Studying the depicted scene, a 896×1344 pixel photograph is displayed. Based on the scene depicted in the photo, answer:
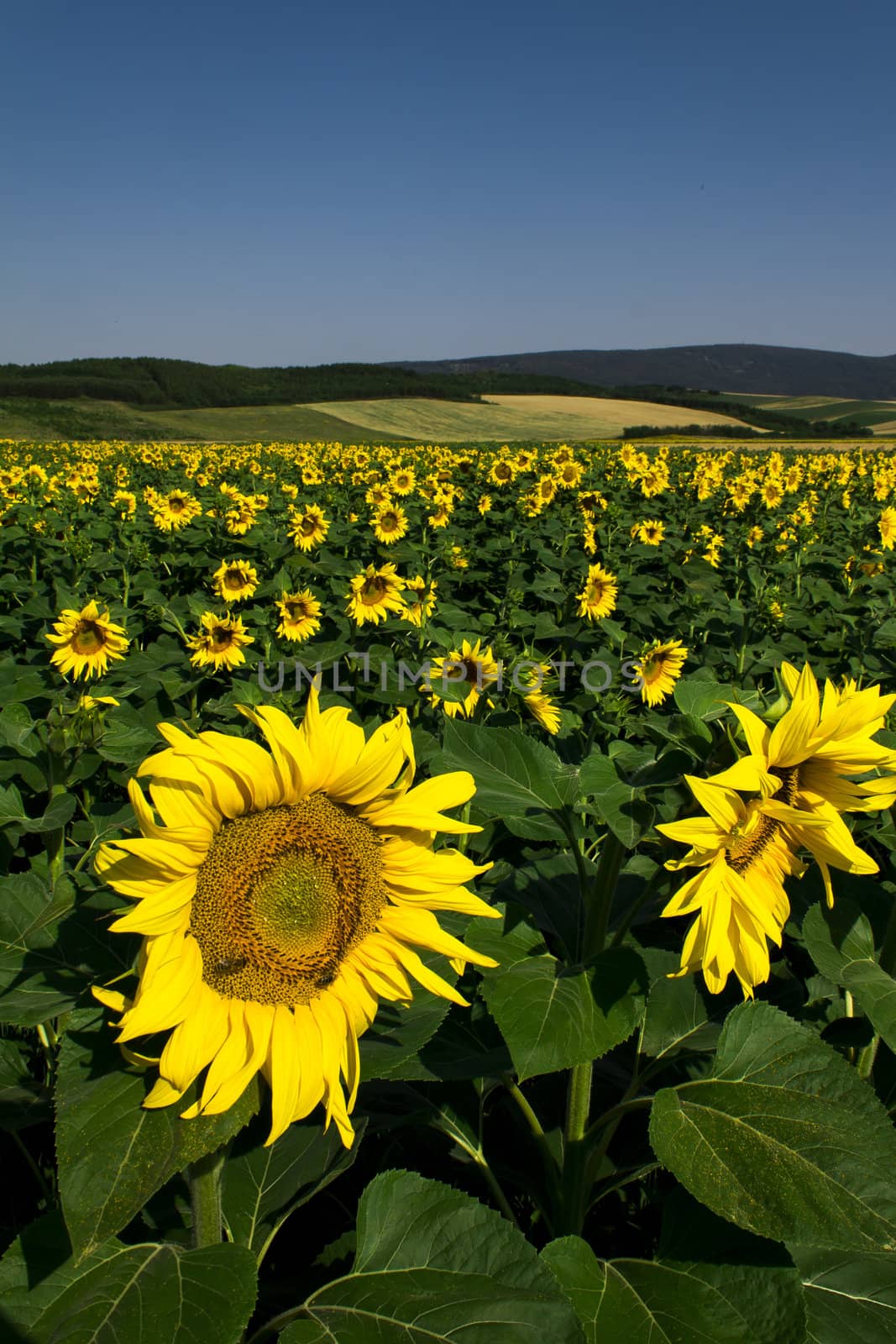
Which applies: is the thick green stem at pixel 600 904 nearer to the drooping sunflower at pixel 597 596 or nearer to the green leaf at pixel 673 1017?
the green leaf at pixel 673 1017

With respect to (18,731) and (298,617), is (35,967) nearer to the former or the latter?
(18,731)

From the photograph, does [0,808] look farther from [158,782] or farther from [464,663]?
[464,663]

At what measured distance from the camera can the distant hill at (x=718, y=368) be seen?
154m

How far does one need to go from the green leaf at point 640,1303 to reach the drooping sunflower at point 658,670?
3.60 m

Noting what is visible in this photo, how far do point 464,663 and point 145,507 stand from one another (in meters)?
8.08

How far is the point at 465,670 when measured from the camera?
397 cm

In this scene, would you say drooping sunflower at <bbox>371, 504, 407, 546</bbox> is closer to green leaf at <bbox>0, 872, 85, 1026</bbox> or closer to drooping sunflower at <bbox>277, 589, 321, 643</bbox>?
drooping sunflower at <bbox>277, 589, 321, 643</bbox>

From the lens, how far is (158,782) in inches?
37.3

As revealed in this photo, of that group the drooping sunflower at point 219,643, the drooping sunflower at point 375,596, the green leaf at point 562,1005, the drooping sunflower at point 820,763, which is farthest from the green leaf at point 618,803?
the drooping sunflower at point 375,596

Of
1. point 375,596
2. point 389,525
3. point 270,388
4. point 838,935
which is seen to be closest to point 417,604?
point 375,596

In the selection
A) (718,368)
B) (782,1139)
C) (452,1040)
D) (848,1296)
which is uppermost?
(718,368)

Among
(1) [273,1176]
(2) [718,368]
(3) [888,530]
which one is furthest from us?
(2) [718,368]

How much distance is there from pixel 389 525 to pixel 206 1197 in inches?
268

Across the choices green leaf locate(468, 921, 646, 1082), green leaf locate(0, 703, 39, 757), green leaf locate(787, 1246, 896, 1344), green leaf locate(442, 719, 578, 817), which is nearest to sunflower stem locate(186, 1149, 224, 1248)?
green leaf locate(468, 921, 646, 1082)
